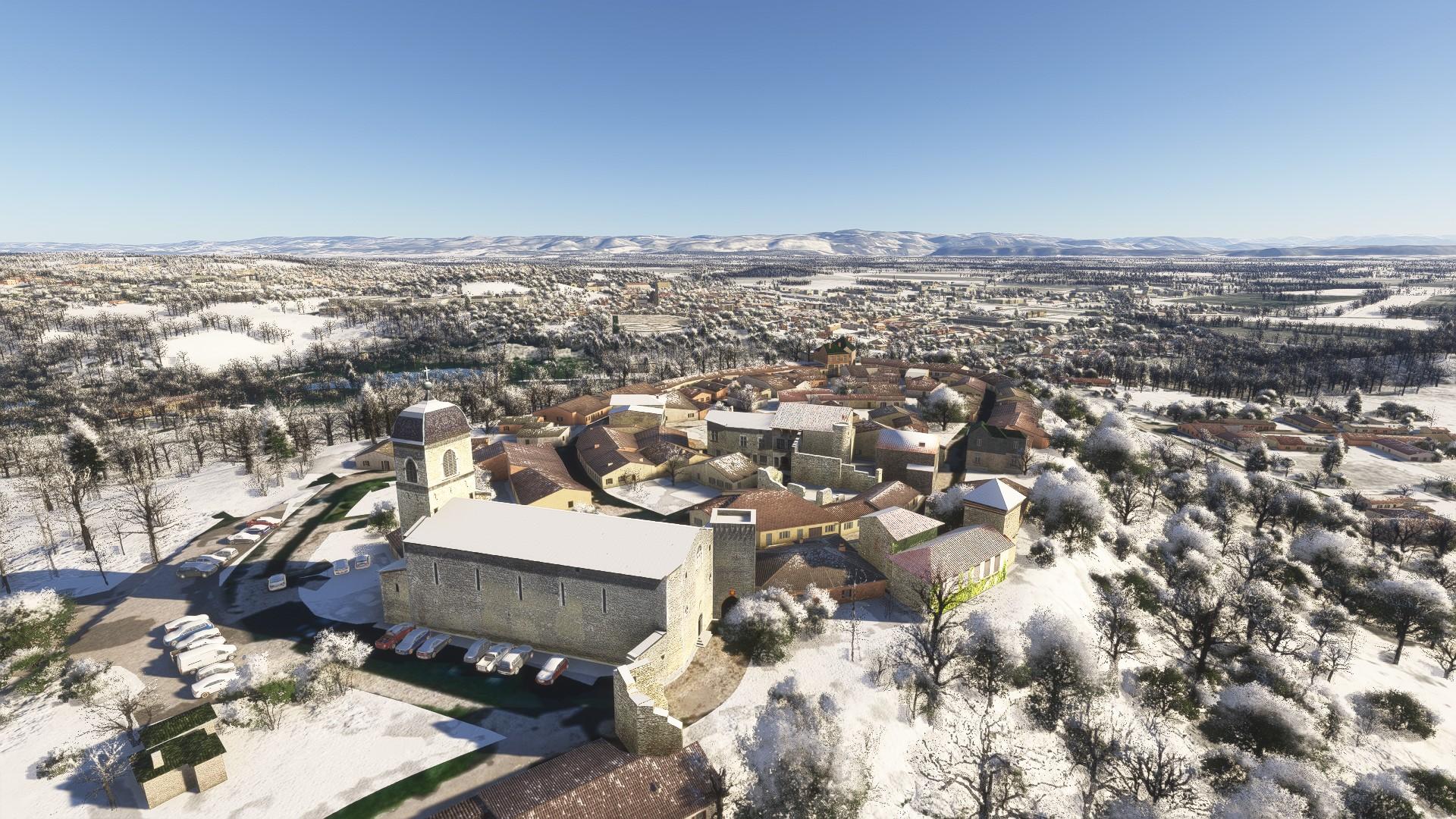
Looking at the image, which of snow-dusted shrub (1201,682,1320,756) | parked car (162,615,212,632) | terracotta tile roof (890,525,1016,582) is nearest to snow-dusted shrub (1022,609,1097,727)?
terracotta tile roof (890,525,1016,582)

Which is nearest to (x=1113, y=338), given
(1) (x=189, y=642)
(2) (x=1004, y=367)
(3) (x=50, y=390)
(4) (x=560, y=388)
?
(2) (x=1004, y=367)

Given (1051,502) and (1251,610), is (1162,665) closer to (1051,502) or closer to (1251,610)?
(1251,610)

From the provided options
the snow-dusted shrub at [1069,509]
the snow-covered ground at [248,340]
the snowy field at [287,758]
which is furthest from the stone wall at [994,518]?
the snow-covered ground at [248,340]

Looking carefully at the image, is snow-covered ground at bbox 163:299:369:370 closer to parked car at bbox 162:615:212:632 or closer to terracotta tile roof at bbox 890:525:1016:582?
parked car at bbox 162:615:212:632

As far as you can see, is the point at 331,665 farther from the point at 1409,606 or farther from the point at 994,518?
the point at 1409,606

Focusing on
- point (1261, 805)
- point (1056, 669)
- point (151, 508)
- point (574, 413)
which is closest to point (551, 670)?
point (1056, 669)

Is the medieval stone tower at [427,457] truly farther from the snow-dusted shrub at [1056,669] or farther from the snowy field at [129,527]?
the snow-dusted shrub at [1056,669]
